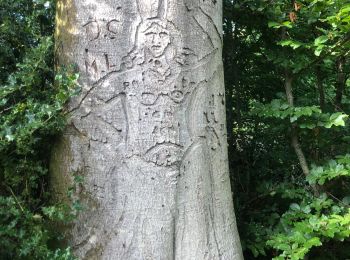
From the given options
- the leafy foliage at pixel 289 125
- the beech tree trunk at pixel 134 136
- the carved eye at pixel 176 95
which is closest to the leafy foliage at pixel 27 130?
the beech tree trunk at pixel 134 136

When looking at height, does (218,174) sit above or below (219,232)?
above

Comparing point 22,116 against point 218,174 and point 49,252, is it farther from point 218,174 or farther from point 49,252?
point 218,174

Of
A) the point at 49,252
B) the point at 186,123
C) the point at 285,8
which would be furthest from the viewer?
the point at 285,8

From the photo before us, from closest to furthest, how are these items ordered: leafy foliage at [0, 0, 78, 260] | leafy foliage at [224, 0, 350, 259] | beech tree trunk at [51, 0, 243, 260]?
1. leafy foliage at [0, 0, 78, 260]
2. beech tree trunk at [51, 0, 243, 260]
3. leafy foliage at [224, 0, 350, 259]

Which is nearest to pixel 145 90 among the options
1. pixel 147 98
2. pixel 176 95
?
pixel 147 98

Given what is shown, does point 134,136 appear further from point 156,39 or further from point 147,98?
point 156,39

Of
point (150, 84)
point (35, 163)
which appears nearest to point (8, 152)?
point (35, 163)

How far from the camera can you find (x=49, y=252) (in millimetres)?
2203

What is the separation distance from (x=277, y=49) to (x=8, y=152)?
7.04 ft

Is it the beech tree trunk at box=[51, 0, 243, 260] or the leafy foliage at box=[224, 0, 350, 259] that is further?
the leafy foliage at box=[224, 0, 350, 259]

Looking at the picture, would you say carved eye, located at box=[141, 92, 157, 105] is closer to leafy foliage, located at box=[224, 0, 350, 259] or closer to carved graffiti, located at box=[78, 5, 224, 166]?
→ carved graffiti, located at box=[78, 5, 224, 166]

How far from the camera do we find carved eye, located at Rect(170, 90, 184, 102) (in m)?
Answer: 2.52

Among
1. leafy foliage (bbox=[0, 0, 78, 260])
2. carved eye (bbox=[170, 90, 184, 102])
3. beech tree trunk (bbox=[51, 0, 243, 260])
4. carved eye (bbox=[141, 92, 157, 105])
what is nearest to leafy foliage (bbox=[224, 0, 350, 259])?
beech tree trunk (bbox=[51, 0, 243, 260])

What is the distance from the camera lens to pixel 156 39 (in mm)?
2504
